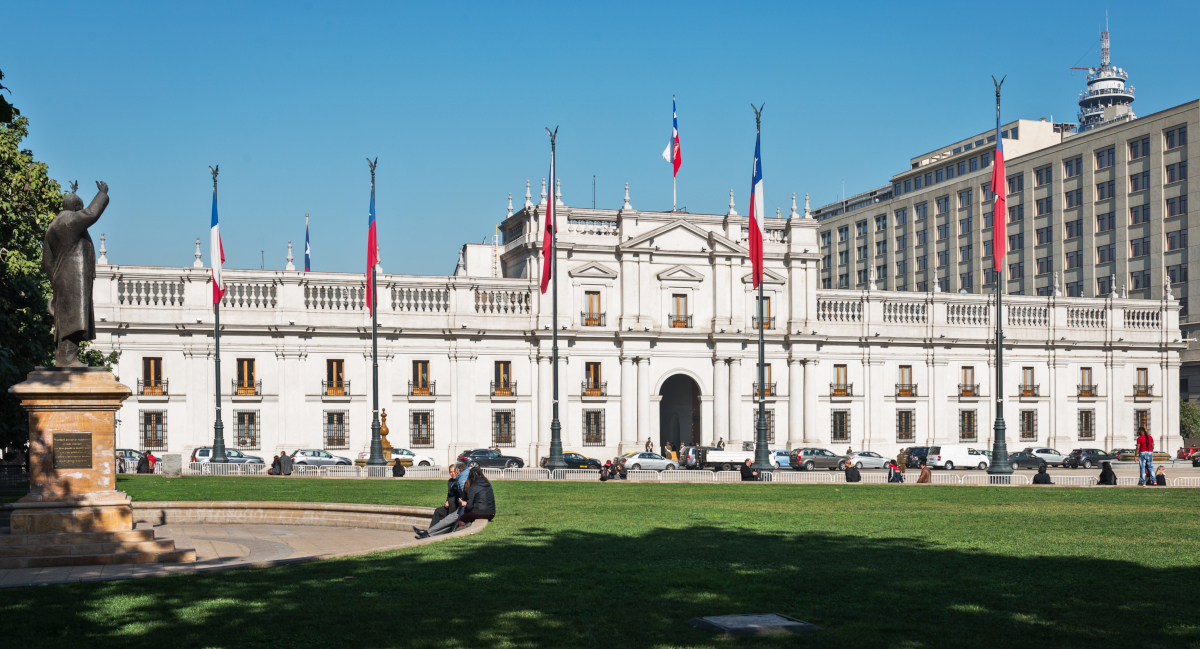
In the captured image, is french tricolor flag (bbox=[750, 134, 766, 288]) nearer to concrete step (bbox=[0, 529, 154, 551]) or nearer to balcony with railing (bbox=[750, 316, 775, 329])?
balcony with railing (bbox=[750, 316, 775, 329])

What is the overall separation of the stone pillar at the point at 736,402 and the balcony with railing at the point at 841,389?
20.3 ft

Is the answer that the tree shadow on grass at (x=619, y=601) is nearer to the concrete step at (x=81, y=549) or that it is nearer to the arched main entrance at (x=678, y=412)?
the concrete step at (x=81, y=549)

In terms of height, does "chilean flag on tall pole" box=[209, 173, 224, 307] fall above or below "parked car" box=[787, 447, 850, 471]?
above

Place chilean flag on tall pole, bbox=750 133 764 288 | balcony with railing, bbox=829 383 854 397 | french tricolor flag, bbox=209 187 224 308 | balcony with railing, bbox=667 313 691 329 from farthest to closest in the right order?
1. balcony with railing, bbox=829 383 854 397
2. balcony with railing, bbox=667 313 691 329
3. french tricolor flag, bbox=209 187 224 308
4. chilean flag on tall pole, bbox=750 133 764 288

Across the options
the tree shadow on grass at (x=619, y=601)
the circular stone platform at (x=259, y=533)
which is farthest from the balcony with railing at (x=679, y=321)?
the tree shadow on grass at (x=619, y=601)

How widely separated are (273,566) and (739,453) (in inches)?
1762

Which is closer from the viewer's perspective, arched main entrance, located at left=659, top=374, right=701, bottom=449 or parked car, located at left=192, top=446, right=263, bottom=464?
parked car, located at left=192, top=446, right=263, bottom=464

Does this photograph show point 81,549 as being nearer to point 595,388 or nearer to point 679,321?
point 595,388

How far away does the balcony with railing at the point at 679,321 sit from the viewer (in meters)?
65.5

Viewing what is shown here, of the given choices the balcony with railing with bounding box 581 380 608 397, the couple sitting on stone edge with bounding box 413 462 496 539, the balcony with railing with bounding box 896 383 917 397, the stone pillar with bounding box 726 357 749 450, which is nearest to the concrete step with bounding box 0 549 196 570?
the couple sitting on stone edge with bounding box 413 462 496 539

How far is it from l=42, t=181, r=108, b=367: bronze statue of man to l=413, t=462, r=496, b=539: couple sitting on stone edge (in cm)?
634

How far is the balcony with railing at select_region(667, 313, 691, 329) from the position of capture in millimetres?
65500

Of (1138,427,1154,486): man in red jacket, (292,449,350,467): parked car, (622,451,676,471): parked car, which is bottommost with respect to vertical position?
(622,451,676,471): parked car

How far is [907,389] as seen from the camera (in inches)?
2749
